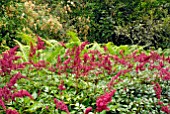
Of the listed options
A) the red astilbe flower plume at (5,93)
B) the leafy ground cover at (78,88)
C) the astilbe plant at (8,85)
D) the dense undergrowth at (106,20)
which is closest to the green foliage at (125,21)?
the dense undergrowth at (106,20)

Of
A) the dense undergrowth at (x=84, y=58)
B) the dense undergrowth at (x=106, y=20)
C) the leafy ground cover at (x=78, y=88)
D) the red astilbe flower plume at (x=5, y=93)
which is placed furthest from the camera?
the dense undergrowth at (x=106, y=20)

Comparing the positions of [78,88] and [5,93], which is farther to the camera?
[78,88]

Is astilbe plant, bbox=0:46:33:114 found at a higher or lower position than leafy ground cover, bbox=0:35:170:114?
higher

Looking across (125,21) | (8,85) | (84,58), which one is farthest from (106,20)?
(8,85)

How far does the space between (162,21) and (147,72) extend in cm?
564

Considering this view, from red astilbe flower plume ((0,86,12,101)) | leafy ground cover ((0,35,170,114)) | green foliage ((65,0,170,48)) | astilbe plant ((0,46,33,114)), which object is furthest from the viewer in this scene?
green foliage ((65,0,170,48))

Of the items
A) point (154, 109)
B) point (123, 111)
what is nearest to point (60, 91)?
point (123, 111)

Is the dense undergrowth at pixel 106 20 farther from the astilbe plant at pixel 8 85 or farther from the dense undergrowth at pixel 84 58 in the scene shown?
the astilbe plant at pixel 8 85

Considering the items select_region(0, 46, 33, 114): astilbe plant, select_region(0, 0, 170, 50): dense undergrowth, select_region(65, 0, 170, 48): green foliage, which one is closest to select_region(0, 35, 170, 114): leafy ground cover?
select_region(0, 46, 33, 114): astilbe plant

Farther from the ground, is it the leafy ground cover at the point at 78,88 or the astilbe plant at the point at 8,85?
the astilbe plant at the point at 8,85

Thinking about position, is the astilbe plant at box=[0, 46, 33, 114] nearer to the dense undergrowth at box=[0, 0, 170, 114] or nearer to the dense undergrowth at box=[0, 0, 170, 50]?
the dense undergrowth at box=[0, 0, 170, 114]

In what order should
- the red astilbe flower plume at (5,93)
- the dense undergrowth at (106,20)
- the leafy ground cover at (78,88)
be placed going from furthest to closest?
the dense undergrowth at (106,20)
the leafy ground cover at (78,88)
the red astilbe flower plume at (5,93)

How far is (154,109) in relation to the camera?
3461 millimetres

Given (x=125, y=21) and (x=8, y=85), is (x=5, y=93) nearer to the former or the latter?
(x=8, y=85)
